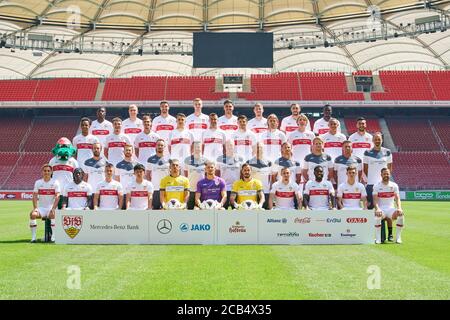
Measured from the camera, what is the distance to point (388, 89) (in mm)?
52625

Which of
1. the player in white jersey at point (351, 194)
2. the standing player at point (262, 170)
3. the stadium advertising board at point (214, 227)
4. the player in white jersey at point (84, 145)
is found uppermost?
the player in white jersey at point (84, 145)

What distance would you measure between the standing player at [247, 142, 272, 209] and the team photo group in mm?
25

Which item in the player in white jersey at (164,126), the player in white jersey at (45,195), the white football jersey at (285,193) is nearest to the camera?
the player in white jersey at (45,195)

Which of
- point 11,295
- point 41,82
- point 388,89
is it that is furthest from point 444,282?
point 41,82

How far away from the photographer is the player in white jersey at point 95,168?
13336 millimetres

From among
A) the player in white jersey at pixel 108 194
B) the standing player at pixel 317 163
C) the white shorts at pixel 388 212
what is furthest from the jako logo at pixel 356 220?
the player in white jersey at pixel 108 194

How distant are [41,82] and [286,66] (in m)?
23.1

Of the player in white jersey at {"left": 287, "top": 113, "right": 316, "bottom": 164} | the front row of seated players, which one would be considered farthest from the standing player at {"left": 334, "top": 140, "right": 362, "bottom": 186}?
the player in white jersey at {"left": 287, "top": 113, "right": 316, "bottom": 164}

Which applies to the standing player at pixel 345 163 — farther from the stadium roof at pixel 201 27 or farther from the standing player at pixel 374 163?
the stadium roof at pixel 201 27

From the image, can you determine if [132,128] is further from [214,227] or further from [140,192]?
[214,227]

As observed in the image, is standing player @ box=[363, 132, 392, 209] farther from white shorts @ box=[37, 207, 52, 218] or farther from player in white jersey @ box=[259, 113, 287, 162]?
white shorts @ box=[37, 207, 52, 218]

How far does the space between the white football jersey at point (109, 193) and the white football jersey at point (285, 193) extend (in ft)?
11.3

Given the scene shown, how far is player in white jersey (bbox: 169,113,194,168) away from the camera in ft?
45.4

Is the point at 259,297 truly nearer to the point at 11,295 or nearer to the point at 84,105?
the point at 11,295
